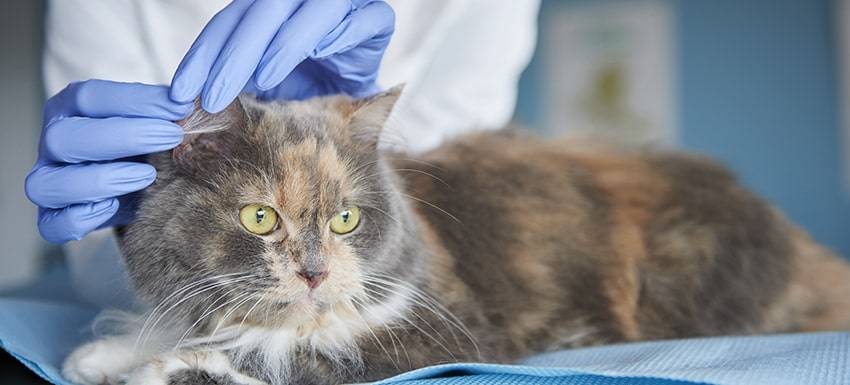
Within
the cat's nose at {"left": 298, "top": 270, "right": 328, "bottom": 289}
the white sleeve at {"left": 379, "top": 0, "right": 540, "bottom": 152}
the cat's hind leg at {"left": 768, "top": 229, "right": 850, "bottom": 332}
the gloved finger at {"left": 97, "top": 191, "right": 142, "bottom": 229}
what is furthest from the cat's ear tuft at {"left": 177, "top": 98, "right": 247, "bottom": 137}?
the cat's hind leg at {"left": 768, "top": 229, "right": 850, "bottom": 332}

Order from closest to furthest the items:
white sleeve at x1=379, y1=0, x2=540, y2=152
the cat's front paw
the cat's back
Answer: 1. the cat's front paw
2. the cat's back
3. white sleeve at x1=379, y1=0, x2=540, y2=152

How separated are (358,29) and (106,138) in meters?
0.40

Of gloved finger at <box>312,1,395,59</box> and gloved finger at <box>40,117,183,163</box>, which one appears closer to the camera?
gloved finger at <box>40,117,183,163</box>

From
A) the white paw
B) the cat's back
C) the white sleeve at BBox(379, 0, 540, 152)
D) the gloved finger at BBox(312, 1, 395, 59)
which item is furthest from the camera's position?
the white sleeve at BBox(379, 0, 540, 152)

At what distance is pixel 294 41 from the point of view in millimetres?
1150

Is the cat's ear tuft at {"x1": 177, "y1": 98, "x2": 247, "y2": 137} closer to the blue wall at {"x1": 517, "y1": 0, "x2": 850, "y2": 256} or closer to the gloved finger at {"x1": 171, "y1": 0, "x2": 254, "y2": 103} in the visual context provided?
the gloved finger at {"x1": 171, "y1": 0, "x2": 254, "y2": 103}

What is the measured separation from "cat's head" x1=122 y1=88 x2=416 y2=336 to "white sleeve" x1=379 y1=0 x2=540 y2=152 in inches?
28.4

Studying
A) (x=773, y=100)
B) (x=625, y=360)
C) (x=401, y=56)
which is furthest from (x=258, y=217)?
(x=773, y=100)

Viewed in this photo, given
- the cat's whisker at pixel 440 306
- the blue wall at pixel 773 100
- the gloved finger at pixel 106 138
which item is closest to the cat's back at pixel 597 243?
the cat's whisker at pixel 440 306

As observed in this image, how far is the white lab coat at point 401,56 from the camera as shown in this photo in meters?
1.55

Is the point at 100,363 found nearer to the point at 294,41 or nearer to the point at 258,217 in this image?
the point at 258,217

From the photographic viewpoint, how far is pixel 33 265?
11.6 ft

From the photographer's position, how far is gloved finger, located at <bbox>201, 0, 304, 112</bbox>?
107 cm

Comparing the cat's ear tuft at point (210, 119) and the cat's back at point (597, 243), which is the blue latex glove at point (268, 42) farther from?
the cat's back at point (597, 243)
